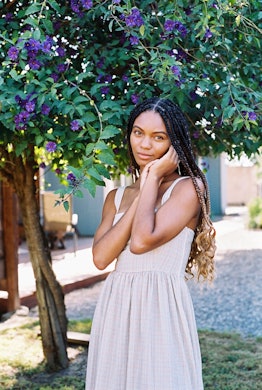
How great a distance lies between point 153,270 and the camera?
7.57ft

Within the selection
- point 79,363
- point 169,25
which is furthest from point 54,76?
point 79,363

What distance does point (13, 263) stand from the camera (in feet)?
22.5

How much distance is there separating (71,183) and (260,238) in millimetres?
12139

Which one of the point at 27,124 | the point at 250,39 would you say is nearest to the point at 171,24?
the point at 250,39

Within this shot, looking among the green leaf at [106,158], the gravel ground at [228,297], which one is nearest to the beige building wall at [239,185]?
the gravel ground at [228,297]

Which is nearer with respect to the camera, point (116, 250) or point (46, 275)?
point (116, 250)

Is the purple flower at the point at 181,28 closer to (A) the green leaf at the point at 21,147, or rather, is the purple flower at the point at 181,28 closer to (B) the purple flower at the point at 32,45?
(B) the purple flower at the point at 32,45

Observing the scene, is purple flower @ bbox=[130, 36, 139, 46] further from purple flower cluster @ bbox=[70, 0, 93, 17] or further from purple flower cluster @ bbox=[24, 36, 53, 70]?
purple flower cluster @ bbox=[24, 36, 53, 70]

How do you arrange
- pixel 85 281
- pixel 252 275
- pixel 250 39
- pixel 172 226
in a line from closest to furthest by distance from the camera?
pixel 172 226 → pixel 250 39 → pixel 85 281 → pixel 252 275

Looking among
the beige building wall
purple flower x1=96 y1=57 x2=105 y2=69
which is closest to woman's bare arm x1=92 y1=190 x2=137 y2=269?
purple flower x1=96 y1=57 x2=105 y2=69

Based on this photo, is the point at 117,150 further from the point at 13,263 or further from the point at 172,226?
the point at 13,263

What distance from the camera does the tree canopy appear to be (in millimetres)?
2715

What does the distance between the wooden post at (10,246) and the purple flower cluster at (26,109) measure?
163 inches

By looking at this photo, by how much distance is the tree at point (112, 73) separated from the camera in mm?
2709
